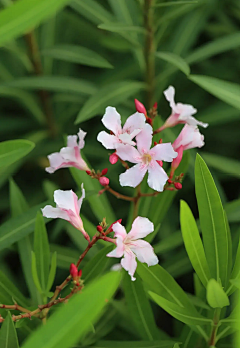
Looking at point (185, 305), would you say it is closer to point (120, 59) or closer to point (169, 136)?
point (169, 136)

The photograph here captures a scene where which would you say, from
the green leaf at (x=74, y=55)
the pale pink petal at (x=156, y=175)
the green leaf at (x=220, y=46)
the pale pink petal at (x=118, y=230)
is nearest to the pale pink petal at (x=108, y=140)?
the pale pink petal at (x=156, y=175)

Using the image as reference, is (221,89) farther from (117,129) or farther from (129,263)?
(129,263)

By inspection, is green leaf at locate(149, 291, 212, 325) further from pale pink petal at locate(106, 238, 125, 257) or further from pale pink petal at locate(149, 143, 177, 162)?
pale pink petal at locate(149, 143, 177, 162)

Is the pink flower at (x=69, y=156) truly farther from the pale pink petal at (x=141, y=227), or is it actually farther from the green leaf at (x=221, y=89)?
the green leaf at (x=221, y=89)

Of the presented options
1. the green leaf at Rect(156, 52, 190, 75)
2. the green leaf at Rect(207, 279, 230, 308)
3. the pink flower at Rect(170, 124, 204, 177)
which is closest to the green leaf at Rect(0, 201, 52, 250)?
the pink flower at Rect(170, 124, 204, 177)

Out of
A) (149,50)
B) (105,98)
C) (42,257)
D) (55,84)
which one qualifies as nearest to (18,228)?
(42,257)

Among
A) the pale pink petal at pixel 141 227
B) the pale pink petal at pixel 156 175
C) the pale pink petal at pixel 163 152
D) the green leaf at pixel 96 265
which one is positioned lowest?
the green leaf at pixel 96 265
